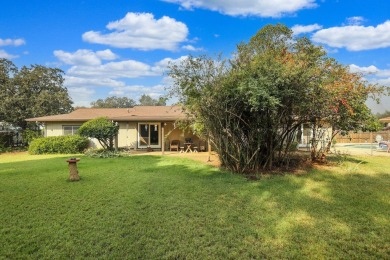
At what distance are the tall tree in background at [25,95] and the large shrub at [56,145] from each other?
7005 millimetres

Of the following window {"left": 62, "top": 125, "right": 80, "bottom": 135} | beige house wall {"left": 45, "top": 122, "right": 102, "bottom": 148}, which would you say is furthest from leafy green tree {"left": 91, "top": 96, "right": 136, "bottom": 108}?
window {"left": 62, "top": 125, "right": 80, "bottom": 135}

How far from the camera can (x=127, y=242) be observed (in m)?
3.89

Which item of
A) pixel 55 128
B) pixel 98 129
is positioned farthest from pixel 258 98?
pixel 55 128

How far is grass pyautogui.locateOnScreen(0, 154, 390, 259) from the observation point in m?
3.67

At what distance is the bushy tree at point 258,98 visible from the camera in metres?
7.71

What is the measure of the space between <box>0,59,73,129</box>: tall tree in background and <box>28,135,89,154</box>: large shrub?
7005 mm

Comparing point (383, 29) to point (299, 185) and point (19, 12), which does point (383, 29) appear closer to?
point (299, 185)

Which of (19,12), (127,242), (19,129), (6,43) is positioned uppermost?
(6,43)

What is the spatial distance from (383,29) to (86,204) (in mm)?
19210

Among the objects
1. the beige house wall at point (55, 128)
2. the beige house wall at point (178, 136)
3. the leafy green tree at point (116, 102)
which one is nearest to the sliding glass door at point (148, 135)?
the beige house wall at point (178, 136)

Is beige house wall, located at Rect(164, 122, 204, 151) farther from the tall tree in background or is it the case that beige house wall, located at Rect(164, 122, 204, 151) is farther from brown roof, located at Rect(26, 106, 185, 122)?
the tall tree in background

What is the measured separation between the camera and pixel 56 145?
54.7 ft

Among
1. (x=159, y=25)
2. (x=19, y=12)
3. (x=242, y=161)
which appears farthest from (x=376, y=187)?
(x=19, y=12)

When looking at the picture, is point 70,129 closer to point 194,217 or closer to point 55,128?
point 55,128
